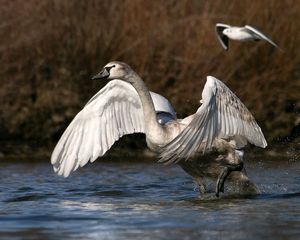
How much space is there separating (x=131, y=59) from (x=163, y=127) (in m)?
4.57

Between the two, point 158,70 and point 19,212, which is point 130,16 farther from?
point 19,212

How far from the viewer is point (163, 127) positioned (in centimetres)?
997

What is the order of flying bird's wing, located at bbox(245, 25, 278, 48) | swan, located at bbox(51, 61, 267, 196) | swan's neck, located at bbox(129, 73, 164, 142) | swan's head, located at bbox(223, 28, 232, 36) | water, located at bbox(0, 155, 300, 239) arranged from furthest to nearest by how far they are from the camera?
1. swan's head, located at bbox(223, 28, 232, 36)
2. flying bird's wing, located at bbox(245, 25, 278, 48)
3. swan's neck, located at bbox(129, 73, 164, 142)
4. swan, located at bbox(51, 61, 267, 196)
5. water, located at bbox(0, 155, 300, 239)

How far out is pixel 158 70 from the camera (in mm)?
14336

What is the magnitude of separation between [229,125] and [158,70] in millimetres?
4389

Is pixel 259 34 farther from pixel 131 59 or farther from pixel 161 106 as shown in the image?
pixel 131 59

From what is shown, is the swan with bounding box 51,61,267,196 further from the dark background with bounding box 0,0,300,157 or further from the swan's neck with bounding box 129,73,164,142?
the dark background with bounding box 0,0,300,157

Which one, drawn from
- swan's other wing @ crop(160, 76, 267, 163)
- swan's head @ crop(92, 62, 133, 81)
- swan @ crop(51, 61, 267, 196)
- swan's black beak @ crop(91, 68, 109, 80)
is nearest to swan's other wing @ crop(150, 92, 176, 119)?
swan @ crop(51, 61, 267, 196)

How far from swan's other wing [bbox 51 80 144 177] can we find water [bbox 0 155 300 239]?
0.40 m

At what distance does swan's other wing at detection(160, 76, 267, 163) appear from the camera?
9.52 meters

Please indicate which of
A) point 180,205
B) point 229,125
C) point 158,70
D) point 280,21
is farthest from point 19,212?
point 280,21

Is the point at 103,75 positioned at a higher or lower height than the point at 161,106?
higher

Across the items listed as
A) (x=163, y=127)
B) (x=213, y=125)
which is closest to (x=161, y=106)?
(x=163, y=127)

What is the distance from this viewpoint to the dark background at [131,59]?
14.2 meters
